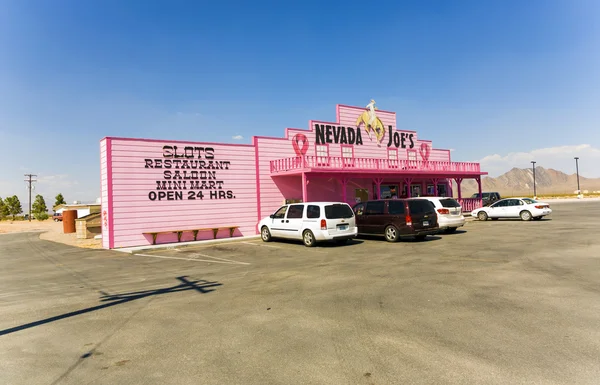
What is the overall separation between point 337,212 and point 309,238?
1514 millimetres

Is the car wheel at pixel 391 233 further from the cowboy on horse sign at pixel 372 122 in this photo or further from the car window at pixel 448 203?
the cowboy on horse sign at pixel 372 122

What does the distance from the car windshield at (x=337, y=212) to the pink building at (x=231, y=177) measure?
4.81m

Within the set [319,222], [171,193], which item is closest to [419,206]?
[319,222]

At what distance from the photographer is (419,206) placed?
15.2 meters

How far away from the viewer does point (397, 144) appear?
97.9 feet

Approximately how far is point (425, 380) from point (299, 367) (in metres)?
1.28

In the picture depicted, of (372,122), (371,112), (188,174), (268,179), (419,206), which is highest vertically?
(371,112)

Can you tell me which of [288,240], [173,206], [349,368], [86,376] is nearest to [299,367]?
[349,368]

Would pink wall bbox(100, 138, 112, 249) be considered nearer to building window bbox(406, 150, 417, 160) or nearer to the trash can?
the trash can

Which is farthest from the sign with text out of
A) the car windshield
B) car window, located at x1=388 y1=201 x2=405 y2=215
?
car window, located at x1=388 y1=201 x2=405 y2=215

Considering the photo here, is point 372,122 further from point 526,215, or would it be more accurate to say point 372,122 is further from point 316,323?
point 316,323

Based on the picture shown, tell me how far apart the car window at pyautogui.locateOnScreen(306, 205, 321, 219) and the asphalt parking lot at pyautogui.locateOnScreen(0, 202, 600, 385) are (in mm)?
3996

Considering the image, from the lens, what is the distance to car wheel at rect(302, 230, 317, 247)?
1465 cm

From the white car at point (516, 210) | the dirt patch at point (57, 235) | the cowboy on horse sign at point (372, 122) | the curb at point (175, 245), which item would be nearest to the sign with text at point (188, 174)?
the curb at point (175, 245)
